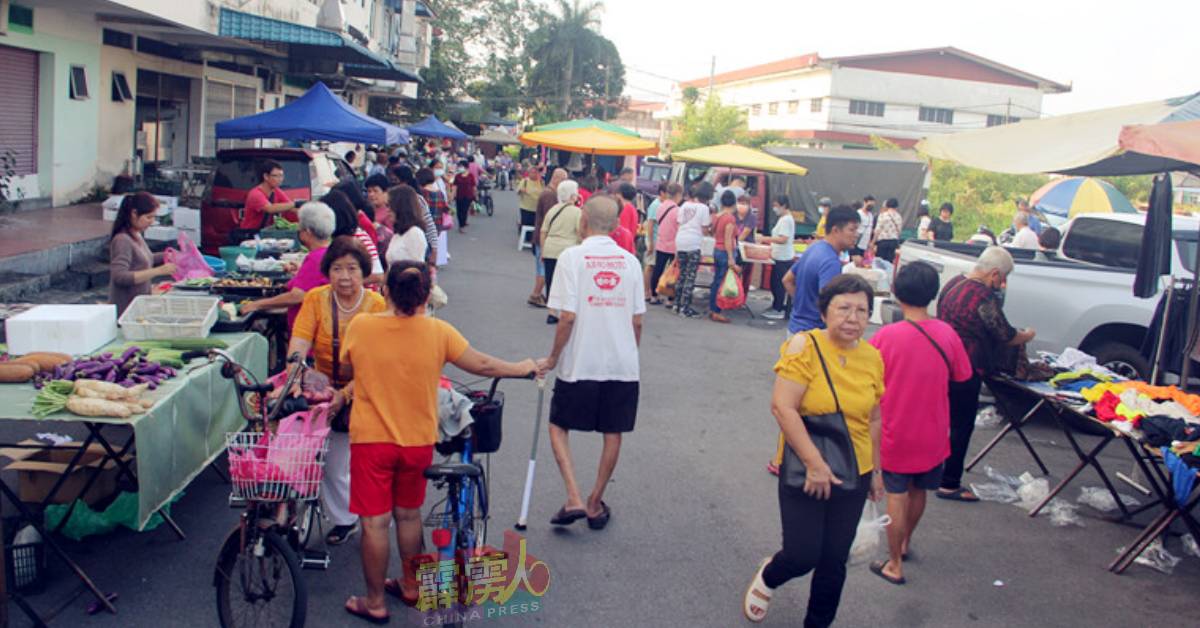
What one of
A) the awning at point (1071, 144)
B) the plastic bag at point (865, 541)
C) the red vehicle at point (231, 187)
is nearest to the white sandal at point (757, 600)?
the plastic bag at point (865, 541)

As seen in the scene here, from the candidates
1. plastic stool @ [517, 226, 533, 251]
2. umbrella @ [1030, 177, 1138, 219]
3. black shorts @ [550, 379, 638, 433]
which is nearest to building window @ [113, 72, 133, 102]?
plastic stool @ [517, 226, 533, 251]

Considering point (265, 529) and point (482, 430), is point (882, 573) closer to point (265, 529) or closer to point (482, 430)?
point (482, 430)

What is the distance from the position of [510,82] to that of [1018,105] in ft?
108

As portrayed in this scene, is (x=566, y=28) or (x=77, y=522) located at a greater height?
(x=566, y=28)

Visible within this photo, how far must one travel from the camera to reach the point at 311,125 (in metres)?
13.8

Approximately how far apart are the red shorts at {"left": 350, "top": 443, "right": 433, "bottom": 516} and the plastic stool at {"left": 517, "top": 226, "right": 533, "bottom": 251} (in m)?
14.8

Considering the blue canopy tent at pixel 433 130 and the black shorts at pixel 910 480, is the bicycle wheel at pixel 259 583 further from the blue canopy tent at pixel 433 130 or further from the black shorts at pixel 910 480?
the blue canopy tent at pixel 433 130

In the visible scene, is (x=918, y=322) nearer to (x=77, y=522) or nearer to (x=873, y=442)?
(x=873, y=442)

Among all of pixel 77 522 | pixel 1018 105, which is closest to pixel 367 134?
pixel 77 522

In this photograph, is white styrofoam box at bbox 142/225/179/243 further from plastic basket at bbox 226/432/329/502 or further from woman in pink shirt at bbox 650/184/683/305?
plastic basket at bbox 226/432/329/502

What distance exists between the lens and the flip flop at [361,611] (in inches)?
173

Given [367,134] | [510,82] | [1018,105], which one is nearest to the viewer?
[367,134]

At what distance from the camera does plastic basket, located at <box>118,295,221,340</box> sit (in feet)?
19.5

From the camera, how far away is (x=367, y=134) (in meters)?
14.2
